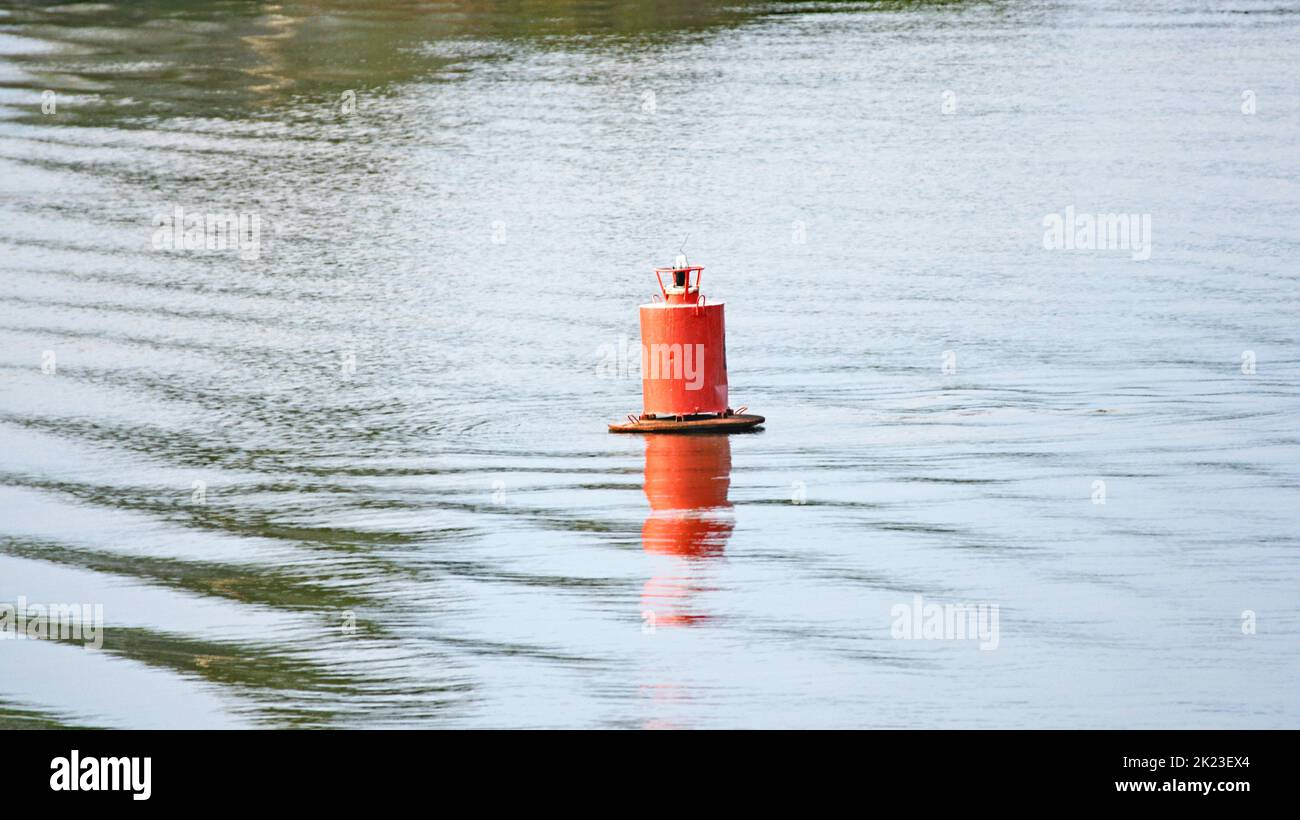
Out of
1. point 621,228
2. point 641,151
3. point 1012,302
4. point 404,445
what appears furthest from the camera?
point 641,151

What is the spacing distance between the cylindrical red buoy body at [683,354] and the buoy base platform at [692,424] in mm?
45

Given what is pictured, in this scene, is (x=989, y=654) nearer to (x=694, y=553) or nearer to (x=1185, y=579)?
(x=1185, y=579)

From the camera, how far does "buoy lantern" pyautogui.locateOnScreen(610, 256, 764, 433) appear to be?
12.2 metres

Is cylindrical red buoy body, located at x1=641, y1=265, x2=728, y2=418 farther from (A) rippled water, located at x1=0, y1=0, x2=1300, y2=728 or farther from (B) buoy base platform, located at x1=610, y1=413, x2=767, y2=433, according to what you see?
(A) rippled water, located at x1=0, y1=0, x2=1300, y2=728

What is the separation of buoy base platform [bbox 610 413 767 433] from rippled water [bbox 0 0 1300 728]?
5.2 inches

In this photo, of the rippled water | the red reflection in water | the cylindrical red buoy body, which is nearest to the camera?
the rippled water

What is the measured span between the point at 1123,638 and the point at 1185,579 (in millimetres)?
896

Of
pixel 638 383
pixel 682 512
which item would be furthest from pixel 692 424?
pixel 682 512

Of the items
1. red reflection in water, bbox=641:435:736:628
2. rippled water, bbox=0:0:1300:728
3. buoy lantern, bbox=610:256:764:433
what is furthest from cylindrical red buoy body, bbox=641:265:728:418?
rippled water, bbox=0:0:1300:728

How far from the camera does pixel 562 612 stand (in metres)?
9.00

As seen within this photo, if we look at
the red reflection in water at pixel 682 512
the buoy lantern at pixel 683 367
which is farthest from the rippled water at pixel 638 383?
the buoy lantern at pixel 683 367

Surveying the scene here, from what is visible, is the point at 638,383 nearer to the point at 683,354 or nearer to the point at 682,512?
the point at 683,354

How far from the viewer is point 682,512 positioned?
34.7 ft

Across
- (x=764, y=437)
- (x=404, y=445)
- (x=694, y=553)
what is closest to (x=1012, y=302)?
(x=764, y=437)
